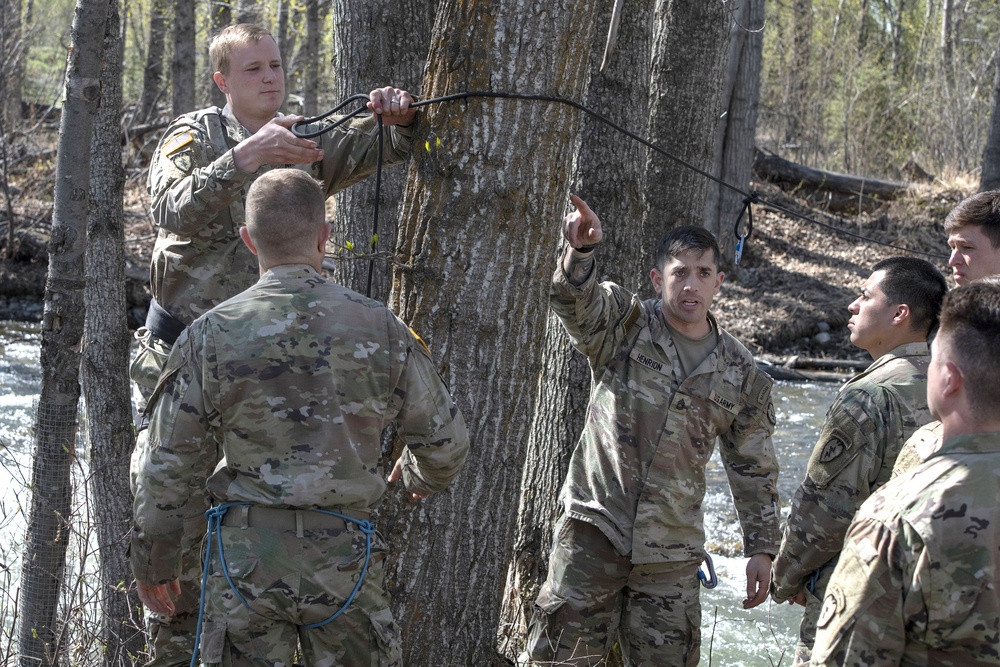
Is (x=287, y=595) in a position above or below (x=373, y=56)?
below

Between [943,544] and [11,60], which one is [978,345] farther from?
[11,60]

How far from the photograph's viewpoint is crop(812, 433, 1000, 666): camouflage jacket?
2.15 m

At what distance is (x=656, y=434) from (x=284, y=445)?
5.60 ft

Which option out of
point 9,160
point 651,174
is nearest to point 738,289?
point 651,174

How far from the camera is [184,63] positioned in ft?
49.6

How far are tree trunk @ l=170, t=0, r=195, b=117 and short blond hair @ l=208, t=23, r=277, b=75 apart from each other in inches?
467

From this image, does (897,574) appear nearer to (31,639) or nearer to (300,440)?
(300,440)

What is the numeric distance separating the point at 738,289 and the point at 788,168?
5070mm

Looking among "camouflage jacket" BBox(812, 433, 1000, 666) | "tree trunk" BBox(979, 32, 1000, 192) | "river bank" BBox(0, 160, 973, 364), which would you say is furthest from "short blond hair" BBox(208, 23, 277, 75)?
"tree trunk" BBox(979, 32, 1000, 192)

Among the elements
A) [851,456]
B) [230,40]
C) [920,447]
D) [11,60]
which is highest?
[11,60]

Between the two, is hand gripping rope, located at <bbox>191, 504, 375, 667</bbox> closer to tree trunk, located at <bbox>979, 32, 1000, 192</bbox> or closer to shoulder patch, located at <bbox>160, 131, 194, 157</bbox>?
shoulder patch, located at <bbox>160, 131, 194, 157</bbox>

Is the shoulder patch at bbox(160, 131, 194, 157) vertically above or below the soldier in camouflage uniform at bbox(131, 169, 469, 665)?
above

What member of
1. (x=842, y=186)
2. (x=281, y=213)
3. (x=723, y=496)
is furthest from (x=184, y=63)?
(x=281, y=213)

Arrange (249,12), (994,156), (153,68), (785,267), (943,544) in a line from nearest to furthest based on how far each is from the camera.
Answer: (943,544)
(994,156)
(785,267)
(153,68)
(249,12)
